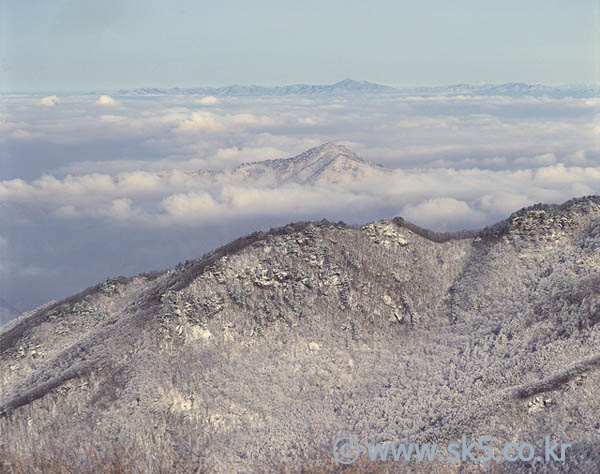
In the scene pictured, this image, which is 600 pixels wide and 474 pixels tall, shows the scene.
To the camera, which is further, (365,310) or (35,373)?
(365,310)

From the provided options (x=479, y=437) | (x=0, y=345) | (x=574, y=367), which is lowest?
(x=0, y=345)

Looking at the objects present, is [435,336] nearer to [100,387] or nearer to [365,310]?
[365,310]

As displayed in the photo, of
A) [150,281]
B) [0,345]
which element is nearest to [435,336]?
[150,281]

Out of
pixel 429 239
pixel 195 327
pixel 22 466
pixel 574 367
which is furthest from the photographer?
pixel 429 239

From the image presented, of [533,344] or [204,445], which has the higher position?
[533,344]

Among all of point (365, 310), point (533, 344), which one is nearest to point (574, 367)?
point (533, 344)

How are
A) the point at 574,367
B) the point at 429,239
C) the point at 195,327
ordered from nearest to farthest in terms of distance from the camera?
the point at 574,367, the point at 195,327, the point at 429,239
